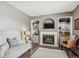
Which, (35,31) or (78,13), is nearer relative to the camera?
(78,13)

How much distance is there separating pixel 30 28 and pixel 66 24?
8.93 feet

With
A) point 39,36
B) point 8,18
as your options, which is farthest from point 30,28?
point 8,18

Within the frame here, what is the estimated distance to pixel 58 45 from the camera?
19.4 feet

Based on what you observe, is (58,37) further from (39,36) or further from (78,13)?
(78,13)

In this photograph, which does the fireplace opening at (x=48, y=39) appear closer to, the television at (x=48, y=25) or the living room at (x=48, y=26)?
the living room at (x=48, y=26)

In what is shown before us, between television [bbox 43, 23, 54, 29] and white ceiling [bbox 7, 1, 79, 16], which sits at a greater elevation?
white ceiling [bbox 7, 1, 79, 16]

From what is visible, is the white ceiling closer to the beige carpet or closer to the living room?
the living room

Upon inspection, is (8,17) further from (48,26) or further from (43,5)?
(48,26)

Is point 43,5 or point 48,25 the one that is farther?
point 48,25

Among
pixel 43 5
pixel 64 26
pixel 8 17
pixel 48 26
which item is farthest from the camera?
pixel 48 26

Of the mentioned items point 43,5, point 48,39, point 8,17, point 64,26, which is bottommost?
point 48,39

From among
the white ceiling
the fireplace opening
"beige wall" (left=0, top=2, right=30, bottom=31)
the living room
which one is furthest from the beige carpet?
the white ceiling

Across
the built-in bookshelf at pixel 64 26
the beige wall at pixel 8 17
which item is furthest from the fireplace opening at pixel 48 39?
the beige wall at pixel 8 17

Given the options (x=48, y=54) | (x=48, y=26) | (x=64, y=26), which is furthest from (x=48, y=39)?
(x=48, y=54)
